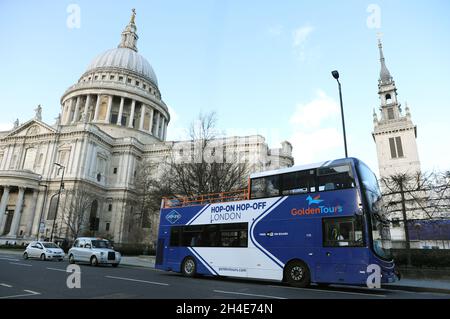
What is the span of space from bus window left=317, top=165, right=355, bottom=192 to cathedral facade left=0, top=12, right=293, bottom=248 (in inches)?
883

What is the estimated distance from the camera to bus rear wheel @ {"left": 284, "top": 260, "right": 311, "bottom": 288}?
1194cm

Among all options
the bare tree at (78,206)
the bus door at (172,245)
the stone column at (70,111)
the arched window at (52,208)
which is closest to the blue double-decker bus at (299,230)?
the bus door at (172,245)

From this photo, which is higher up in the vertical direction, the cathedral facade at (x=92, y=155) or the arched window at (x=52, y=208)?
the cathedral facade at (x=92, y=155)

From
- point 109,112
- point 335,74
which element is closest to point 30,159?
point 109,112

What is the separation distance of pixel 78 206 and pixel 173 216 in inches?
1239

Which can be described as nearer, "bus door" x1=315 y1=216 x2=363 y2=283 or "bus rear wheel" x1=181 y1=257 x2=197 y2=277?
"bus door" x1=315 y1=216 x2=363 y2=283

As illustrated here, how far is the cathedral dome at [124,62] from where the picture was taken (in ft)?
240

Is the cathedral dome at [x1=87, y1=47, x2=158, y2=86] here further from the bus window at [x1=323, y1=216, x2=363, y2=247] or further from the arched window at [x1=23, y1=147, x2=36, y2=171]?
the bus window at [x1=323, y1=216, x2=363, y2=247]

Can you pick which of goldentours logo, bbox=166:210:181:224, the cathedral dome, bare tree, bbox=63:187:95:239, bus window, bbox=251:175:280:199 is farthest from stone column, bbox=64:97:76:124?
bus window, bbox=251:175:280:199

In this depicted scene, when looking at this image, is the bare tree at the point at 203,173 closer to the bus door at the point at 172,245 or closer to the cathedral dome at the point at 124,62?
the bus door at the point at 172,245

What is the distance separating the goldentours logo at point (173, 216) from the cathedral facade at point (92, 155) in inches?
724
